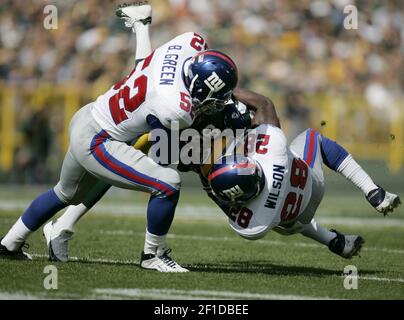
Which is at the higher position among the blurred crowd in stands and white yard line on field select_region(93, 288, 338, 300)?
white yard line on field select_region(93, 288, 338, 300)

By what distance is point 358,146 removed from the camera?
52.5ft

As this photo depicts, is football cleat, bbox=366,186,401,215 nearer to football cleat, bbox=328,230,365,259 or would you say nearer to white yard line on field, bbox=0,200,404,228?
football cleat, bbox=328,230,365,259

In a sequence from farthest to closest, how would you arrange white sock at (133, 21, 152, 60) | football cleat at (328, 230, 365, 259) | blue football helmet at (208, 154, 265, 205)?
white sock at (133, 21, 152, 60)
football cleat at (328, 230, 365, 259)
blue football helmet at (208, 154, 265, 205)

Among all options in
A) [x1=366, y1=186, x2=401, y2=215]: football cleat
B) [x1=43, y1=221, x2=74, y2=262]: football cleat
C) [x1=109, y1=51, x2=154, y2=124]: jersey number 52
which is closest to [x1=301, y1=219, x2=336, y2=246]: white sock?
[x1=366, y1=186, x2=401, y2=215]: football cleat

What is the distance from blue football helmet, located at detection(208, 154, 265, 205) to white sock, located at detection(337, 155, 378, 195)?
78 centimetres

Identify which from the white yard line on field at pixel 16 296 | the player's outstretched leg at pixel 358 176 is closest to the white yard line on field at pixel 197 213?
the player's outstretched leg at pixel 358 176

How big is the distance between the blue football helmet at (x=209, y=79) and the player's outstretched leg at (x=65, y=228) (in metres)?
1.14

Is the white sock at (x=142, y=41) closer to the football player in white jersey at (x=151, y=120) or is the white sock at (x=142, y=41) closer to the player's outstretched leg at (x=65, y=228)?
the football player in white jersey at (x=151, y=120)

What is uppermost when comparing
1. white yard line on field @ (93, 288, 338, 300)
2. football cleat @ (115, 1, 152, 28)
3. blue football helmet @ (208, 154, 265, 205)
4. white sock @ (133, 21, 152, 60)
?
football cleat @ (115, 1, 152, 28)

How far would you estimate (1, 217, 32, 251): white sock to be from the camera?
5.99 m

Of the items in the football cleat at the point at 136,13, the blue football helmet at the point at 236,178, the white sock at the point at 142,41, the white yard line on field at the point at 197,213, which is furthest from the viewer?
the white yard line on field at the point at 197,213

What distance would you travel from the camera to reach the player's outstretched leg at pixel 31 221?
5957 millimetres
